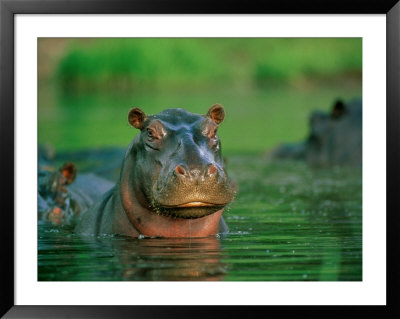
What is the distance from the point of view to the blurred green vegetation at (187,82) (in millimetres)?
21203

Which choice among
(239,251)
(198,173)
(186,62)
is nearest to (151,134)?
(198,173)

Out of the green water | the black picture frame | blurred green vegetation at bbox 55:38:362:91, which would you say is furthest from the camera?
blurred green vegetation at bbox 55:38:362:91

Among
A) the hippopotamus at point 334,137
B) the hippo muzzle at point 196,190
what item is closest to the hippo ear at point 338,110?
the hippopotamus at point 334,137

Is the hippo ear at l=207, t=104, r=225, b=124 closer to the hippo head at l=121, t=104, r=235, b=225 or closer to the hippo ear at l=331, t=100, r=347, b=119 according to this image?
the hippo head at l=121, t=104, r=235, b=225

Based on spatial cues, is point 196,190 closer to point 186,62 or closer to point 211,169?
point 211,169

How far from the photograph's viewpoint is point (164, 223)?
898cm

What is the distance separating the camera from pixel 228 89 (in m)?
26.4

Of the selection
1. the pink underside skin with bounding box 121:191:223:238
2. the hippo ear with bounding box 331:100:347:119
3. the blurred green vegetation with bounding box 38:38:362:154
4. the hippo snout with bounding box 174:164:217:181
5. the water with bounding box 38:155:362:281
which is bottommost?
the water with bounding box 38:155:362:281

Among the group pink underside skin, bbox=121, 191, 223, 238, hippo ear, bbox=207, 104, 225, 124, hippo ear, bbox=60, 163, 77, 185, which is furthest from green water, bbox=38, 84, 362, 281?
hippo ear, bbox=60, 163, 77, 185

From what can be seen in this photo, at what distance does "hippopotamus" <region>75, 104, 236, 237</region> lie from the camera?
812 centimetres

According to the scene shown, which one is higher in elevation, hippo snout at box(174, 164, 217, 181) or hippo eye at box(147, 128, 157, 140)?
hippo eye at box(147, 128, 157, 140)

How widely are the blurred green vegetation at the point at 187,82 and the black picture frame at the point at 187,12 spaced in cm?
1170

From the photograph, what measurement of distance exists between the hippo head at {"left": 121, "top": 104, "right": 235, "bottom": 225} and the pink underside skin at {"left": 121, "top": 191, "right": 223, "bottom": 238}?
0.05m

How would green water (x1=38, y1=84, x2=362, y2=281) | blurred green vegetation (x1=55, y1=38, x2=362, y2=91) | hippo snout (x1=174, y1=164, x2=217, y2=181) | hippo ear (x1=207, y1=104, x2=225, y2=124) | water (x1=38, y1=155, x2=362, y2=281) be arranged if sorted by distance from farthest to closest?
blurred green vegetation (x1=55, y1=38, x2=362, y2=91), hippo ear (x1=207, y1=104, x2=225, y2=124), hippo snout (x1=174, y1=164, x2=217, y2=181), green water (x1=38, y1=84, x2=362, y2=281), water (x1=38, y1=155, x2=362, y2=281)
